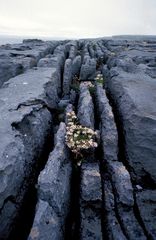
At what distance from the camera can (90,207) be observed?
570 centimetres

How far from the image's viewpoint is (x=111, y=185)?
20.4 feet

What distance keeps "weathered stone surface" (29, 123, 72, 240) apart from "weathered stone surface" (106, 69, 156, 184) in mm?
1816

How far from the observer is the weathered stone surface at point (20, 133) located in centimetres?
534

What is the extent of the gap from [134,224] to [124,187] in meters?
0.77

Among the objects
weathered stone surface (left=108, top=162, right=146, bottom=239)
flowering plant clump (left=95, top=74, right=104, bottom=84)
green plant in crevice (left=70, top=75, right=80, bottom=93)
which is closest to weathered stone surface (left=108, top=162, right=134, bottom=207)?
weathered stone surface (left=108, top=162, right=146, bottom=239)

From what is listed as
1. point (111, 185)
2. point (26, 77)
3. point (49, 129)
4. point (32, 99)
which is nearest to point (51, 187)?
point (111, 185)

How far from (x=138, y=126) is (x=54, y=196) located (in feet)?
10.7

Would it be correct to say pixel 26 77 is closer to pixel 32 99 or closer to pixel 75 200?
pixel 32 99

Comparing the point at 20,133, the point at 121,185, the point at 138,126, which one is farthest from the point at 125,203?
the point at 20,133

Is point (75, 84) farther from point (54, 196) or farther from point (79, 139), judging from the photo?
point (54, 196)

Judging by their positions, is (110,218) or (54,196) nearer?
(54,196)

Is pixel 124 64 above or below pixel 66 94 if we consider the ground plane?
above

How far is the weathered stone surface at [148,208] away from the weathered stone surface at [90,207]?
3.31 feet

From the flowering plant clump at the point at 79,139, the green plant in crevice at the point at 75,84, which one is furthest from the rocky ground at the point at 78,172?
the green plant in crevice at the point at 75,84
